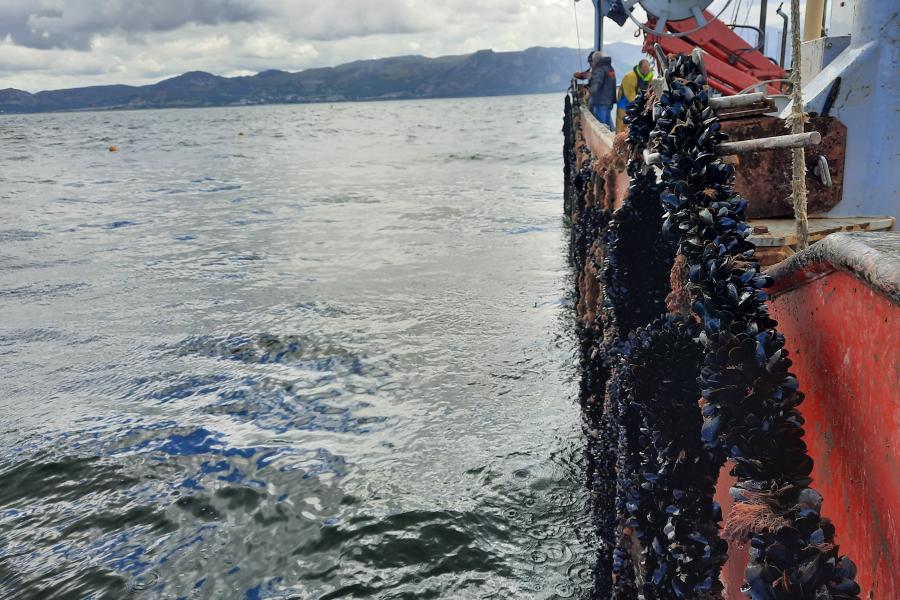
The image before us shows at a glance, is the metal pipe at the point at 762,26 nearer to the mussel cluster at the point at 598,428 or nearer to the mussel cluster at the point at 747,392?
the mussel cluster at the point at 598,428

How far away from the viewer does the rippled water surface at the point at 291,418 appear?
15.0 feet

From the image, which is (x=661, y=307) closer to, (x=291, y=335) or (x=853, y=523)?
(x=853, y=523)

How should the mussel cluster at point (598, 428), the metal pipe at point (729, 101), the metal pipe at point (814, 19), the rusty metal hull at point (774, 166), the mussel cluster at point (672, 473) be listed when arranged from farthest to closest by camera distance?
the metal pipe at point (814, 19) → the rusty metal hull at point (774, 166) → the mussel cluster at point (598, 428) → the metal pipe at point (729, 101) → the mussel cluster at point (672, 473)

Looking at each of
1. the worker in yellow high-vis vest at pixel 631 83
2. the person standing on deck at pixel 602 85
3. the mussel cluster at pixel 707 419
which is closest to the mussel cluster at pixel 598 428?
the mussel cluster at pixel 707 419

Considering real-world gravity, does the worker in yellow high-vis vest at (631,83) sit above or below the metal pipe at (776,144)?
above

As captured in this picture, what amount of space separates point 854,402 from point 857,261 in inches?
12.4

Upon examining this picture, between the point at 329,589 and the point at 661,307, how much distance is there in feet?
8.52

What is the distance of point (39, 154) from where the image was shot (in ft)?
161

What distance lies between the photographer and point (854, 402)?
1.55 m

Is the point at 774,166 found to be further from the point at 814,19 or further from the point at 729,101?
the point at 814,19

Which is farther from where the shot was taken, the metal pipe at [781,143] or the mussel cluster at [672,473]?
the metal pipe at [781,143]

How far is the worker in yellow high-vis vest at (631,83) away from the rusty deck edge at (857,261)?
1107 cm

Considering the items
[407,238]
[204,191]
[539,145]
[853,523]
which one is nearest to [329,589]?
[853,523]

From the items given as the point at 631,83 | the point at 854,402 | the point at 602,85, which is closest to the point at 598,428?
the point at 854,402
